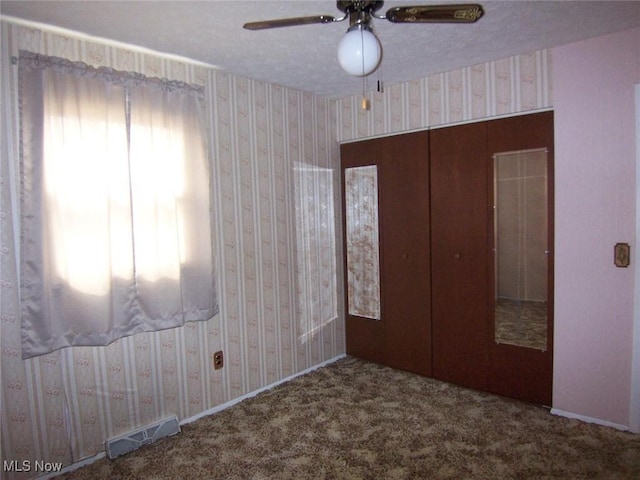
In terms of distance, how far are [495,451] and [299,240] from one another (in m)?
2.00

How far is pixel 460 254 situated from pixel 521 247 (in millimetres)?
428

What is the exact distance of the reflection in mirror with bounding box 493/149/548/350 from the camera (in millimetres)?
2904

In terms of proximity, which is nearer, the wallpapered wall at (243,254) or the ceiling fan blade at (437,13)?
the ceiling fan blade at (437,13)

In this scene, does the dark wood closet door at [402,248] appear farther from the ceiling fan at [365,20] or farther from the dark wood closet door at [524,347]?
the ceiling fan at [365,20]

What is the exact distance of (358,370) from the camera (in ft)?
12.1

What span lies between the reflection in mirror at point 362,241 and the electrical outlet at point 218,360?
4.39 ft

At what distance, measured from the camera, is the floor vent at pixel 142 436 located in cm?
249

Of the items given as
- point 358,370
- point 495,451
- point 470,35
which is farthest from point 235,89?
point 495,451

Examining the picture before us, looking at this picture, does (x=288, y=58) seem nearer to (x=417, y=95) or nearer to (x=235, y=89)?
(x=235, y=89)

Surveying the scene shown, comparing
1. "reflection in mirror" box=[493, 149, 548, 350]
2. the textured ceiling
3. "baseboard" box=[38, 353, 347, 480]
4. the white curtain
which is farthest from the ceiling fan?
"baseboard" box=[38, 353, 347, 480]

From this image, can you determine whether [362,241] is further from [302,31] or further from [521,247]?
[302,31]

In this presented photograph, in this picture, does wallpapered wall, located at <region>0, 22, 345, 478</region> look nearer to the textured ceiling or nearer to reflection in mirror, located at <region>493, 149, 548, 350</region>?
the textured ceiling

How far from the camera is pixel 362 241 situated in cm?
386
